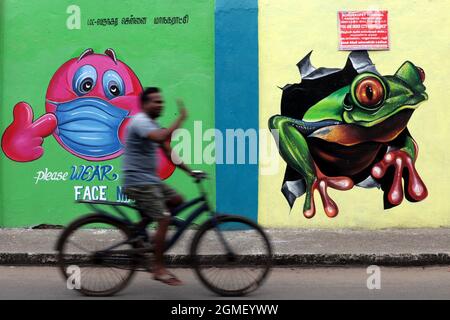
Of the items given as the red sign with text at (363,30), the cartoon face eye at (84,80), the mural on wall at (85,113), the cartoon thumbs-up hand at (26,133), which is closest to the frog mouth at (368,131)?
the red sign with text at (363,30)

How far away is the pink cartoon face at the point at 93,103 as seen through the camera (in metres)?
9.31

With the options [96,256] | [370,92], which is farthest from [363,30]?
[96,256]

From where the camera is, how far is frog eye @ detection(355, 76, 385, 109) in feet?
30.1

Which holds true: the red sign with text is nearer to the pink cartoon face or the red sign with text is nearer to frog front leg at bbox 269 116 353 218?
frog front leg at bbox 269 116 353 218

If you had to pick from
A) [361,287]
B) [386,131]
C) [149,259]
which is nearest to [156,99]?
[149,259]

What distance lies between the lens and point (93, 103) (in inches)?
368

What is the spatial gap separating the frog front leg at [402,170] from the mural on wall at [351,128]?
0.01 m

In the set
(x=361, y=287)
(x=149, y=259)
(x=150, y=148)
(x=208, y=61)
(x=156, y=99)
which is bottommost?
(x=361, y=287)

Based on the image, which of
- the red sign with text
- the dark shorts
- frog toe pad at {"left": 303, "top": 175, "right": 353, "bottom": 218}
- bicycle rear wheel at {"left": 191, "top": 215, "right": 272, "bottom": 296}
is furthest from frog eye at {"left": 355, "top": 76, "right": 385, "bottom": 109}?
the dark shorts

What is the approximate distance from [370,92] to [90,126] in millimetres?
4145

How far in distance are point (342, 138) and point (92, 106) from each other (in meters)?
3.71
